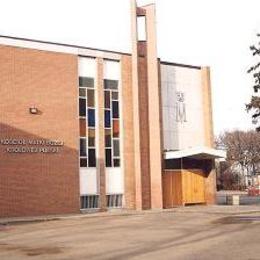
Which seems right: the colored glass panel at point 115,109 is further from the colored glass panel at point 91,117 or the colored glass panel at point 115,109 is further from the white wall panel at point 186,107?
the white wall panel at point 186,107

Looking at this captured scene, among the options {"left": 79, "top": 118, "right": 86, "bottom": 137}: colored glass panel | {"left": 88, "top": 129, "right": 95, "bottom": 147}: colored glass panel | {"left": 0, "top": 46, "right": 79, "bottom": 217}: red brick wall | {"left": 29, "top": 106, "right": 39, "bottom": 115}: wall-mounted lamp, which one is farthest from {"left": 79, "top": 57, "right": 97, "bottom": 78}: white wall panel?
{"left": 29, "top": 106, "right": 39, "bottom": 115}: wall-mounted lamp

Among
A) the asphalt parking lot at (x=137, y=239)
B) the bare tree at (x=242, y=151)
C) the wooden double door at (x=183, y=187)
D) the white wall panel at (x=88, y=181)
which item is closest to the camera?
the asphalt parking lot at (x=137, y=239)

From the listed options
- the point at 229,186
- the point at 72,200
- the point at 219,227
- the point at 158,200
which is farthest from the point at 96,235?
the point at 229,186

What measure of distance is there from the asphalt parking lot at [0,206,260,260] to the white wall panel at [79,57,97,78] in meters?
11.0

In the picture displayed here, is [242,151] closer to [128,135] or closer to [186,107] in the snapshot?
[186,107]

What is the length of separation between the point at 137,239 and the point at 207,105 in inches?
946

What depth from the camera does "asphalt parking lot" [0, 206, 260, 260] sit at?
53.1ft

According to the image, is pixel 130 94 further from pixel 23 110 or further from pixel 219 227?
pixel 219 227

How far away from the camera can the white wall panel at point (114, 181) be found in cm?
3762

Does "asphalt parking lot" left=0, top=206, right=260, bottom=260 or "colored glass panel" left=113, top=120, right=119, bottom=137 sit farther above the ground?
"colored glass panel" left=113, top=120, right=119, bottom=137

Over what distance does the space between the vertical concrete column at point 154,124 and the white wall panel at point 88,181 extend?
370 centimetres

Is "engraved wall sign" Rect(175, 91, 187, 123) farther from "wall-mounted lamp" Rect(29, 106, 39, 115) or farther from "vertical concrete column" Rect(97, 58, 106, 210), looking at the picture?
"wall-mounted lamp" Rect(29, 106, 39, 115)

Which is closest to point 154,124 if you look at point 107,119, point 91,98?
point 107,119

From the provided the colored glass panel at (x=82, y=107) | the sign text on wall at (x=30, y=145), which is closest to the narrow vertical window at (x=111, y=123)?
the colored glass panel at (x=82, y=107)
